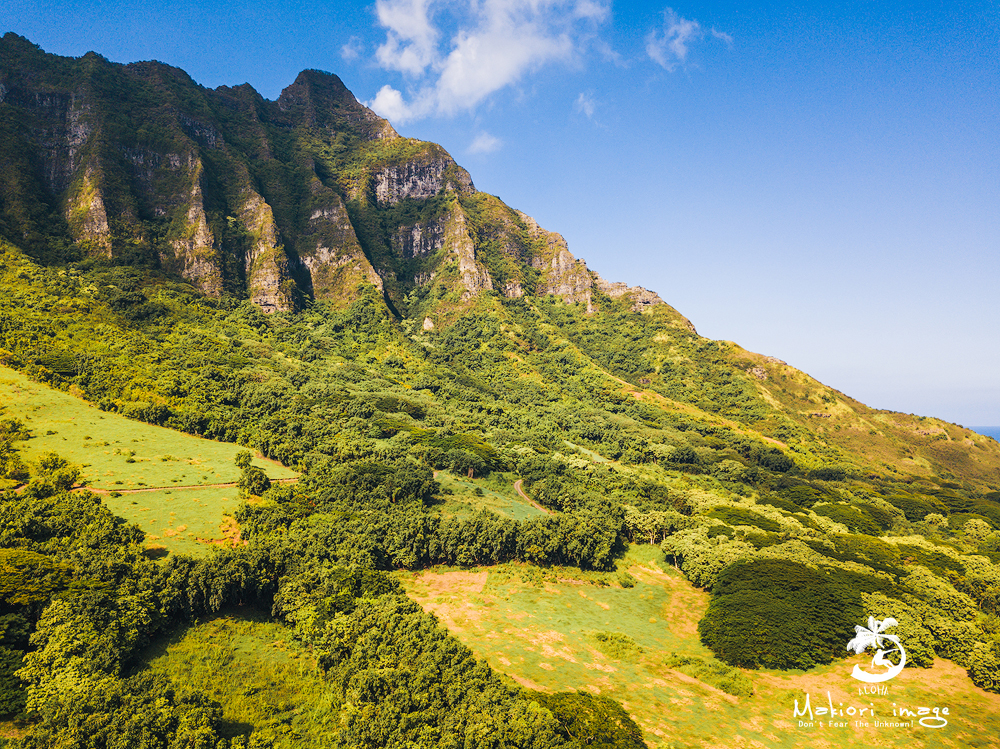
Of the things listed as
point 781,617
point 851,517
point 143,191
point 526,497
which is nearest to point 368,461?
point 526,497

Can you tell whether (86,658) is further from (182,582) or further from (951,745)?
(951,745)

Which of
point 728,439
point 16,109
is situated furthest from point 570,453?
point 16,109

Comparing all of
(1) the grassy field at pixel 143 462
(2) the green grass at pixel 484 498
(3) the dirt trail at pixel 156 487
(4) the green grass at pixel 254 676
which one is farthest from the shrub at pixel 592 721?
(3) the dirt trail at pixel 156 487

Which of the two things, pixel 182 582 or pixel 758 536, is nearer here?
pixel 182 582

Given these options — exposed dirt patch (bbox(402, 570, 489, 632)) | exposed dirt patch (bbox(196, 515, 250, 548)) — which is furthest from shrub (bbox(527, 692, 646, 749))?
exposed dirt patch (bbox(196, 515, 250, 548))

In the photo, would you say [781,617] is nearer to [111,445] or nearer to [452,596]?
[452,596]

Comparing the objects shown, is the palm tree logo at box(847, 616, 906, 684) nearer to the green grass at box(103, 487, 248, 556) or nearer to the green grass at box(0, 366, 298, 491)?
the green grass at box(103, 487, 248, 556)
